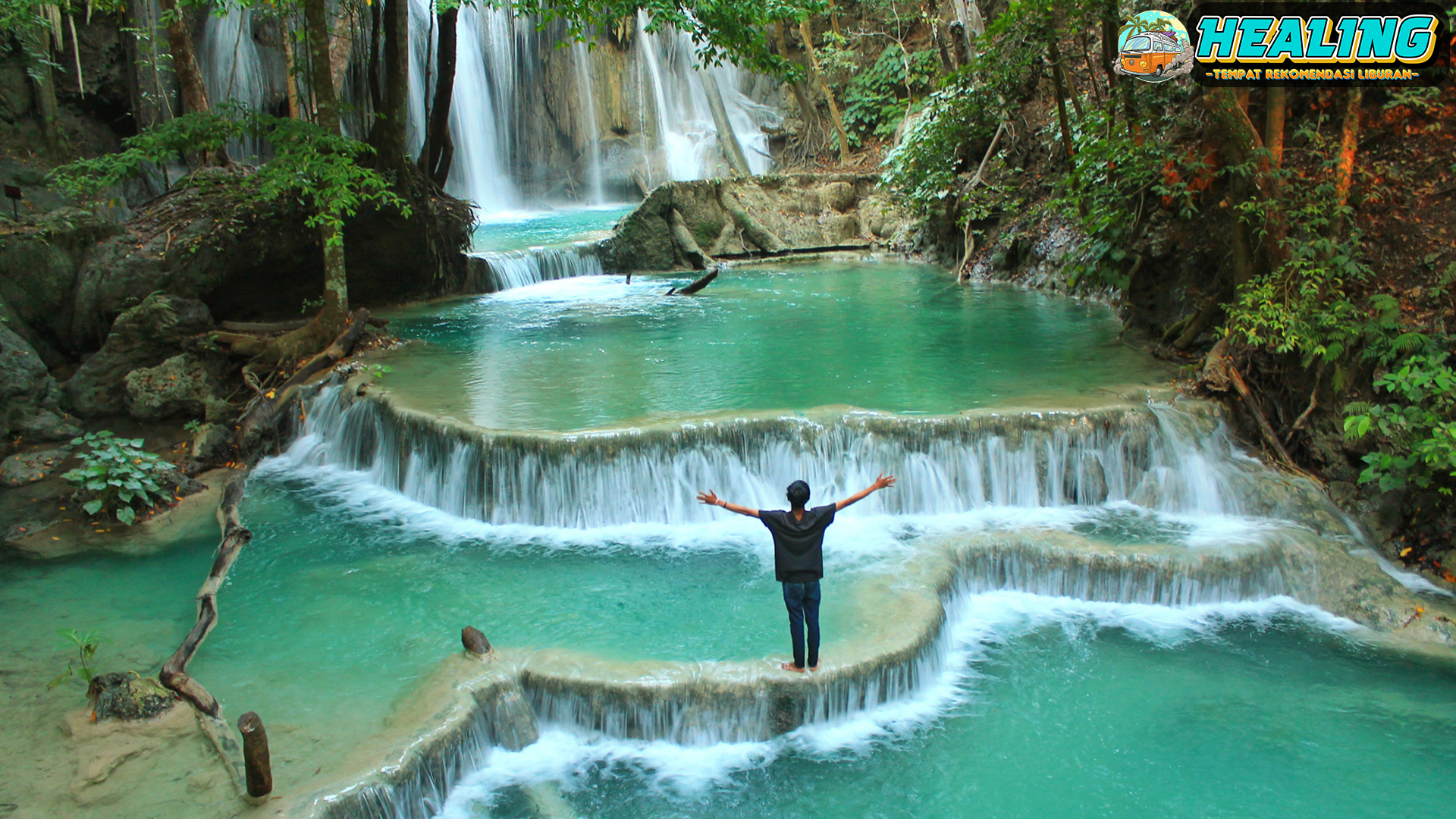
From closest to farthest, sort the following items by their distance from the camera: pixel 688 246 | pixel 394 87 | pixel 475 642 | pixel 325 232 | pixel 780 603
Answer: pixel 475 642
pixel 780 603
pixel 325 232
pixel 394 87
pixel 688 246

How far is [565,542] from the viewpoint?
25.6 ft

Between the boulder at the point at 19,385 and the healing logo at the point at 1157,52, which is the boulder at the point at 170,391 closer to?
the boulder at the point at 19,385

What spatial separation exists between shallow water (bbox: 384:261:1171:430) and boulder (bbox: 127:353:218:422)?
1.97m

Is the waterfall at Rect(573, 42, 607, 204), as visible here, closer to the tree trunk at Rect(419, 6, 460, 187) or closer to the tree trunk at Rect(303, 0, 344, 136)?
the tree trunk at Rect(419, 6, 460, 187)

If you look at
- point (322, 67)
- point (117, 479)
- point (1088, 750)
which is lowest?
point (1088, 750)

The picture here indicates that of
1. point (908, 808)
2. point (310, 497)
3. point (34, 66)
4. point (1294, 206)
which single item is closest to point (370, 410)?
point (310, 497)

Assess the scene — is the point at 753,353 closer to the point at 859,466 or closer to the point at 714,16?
the point at 859,466

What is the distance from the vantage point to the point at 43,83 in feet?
42.5

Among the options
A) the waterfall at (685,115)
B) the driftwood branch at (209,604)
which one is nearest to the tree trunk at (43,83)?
the driftwood branch at (209,604)

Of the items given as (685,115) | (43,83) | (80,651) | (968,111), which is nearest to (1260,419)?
(968,111)

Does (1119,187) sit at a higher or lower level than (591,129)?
lower

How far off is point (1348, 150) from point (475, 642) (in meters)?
7.93

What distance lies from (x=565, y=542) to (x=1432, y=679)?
238 inches

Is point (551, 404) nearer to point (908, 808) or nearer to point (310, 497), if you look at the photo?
point (310, 497)
